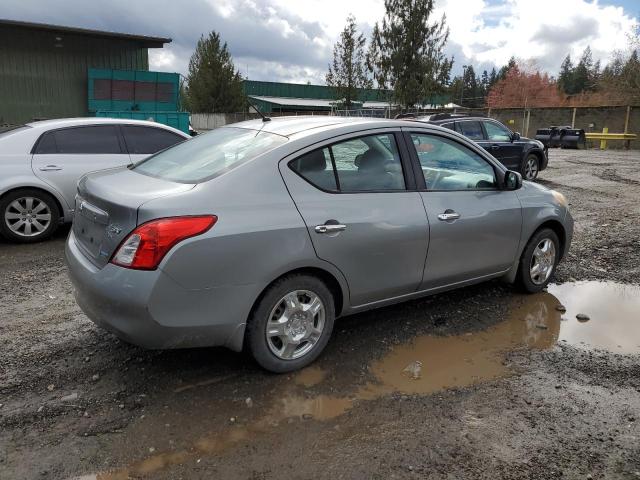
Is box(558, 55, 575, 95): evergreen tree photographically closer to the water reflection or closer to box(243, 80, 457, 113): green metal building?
box(243, 80, 457, 113): green metal building

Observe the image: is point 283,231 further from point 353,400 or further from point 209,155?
point 353,400

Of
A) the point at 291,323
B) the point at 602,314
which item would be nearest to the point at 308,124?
the point at 291,323

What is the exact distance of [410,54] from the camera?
20516mm

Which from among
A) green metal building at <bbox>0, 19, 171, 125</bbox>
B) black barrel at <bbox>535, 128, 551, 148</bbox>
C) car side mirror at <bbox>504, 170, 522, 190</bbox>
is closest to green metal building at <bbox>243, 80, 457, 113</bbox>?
black barrel at <bbox>535, 128, 551, 148</bbox>

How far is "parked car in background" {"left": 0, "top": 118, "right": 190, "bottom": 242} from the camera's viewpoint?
20.9 ft

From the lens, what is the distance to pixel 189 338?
3.03 m

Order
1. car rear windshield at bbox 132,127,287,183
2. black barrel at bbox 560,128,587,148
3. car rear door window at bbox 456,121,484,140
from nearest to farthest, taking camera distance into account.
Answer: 1. car rear windshield at bbox 132,127,287,183
2. car rear door window at bbox 456,121,484,140
3. black barrel at bbox 560,128,587,148

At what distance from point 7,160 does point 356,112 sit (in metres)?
22.3

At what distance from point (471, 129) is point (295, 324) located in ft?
33.2

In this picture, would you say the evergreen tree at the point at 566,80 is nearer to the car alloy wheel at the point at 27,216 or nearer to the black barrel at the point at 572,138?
the black barrel at the point at 572,138

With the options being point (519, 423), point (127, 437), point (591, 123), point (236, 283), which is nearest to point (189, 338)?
point (236, 283)

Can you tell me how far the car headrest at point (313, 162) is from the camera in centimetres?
341

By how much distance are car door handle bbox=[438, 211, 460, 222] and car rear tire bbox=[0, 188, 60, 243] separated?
4.97 metres

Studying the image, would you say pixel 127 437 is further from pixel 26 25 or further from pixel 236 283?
pixel 26 25
